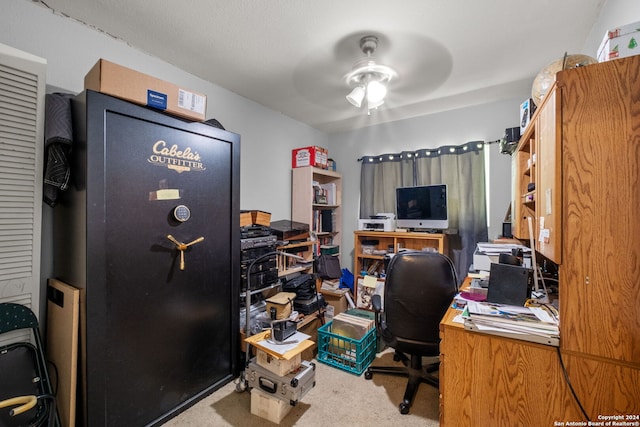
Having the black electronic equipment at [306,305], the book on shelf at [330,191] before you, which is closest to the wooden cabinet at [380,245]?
the book on shelf at [330,191]

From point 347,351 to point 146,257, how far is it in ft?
5.38

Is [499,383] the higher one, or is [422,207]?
[422,207]

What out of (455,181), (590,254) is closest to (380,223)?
(455,181)

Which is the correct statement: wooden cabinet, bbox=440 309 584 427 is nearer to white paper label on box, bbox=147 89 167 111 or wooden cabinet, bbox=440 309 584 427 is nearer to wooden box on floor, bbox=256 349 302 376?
wooden box on floor, bbox=256 349 302 376

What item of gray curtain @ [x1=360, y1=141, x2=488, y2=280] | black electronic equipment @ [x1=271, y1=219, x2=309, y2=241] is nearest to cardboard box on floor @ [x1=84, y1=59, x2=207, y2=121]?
black electronic equipment @ [x1=271, y1=219, x2=309, y2=241]

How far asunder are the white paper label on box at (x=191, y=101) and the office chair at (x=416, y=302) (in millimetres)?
1635

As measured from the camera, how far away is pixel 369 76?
7.21 ft

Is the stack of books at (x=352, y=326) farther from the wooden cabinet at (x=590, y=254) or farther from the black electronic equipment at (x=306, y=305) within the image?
the wooden cabinet at (x=590, y=254)

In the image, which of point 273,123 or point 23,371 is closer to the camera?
point 23,371

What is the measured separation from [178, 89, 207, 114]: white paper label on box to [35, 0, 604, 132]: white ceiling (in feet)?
1.51

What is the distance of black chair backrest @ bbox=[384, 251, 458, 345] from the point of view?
178 cm

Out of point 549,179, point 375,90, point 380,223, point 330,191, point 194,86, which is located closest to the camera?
point 549,179

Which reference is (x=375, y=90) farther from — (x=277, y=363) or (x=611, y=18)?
(x=277, y=363)

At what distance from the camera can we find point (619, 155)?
0.96 m
